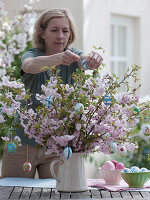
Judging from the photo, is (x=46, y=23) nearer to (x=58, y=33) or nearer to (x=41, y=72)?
(x=58, y=33)

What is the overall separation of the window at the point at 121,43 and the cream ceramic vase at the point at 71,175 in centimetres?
459

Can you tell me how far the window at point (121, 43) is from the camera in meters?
6.43

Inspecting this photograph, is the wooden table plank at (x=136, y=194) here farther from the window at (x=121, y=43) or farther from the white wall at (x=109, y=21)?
the window at (x=121, y=43)

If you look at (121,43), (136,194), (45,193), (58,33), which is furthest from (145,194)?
(121,43)

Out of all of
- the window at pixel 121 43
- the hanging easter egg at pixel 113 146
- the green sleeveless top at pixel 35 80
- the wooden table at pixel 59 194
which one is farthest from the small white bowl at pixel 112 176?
the window at pixel 121 43

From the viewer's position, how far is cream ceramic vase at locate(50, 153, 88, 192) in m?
1.89

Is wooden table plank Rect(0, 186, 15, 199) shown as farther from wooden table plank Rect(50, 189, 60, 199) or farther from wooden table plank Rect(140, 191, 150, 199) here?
wooden table plank Rect(140, 191, 150, 199)

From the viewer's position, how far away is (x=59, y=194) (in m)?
1.89

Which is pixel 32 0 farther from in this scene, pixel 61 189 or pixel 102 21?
pixel 61 189

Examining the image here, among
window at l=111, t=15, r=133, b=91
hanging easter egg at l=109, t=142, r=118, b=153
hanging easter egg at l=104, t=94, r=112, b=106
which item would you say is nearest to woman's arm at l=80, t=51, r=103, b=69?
hanging easter egg at l=104, t=94, r=112, b=106

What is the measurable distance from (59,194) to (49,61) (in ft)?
1.88

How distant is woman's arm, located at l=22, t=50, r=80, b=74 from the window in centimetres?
435

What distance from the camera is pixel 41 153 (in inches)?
91.8

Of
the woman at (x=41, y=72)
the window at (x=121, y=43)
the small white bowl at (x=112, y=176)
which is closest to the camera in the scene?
the small white bowl at (x=112, y=176)
